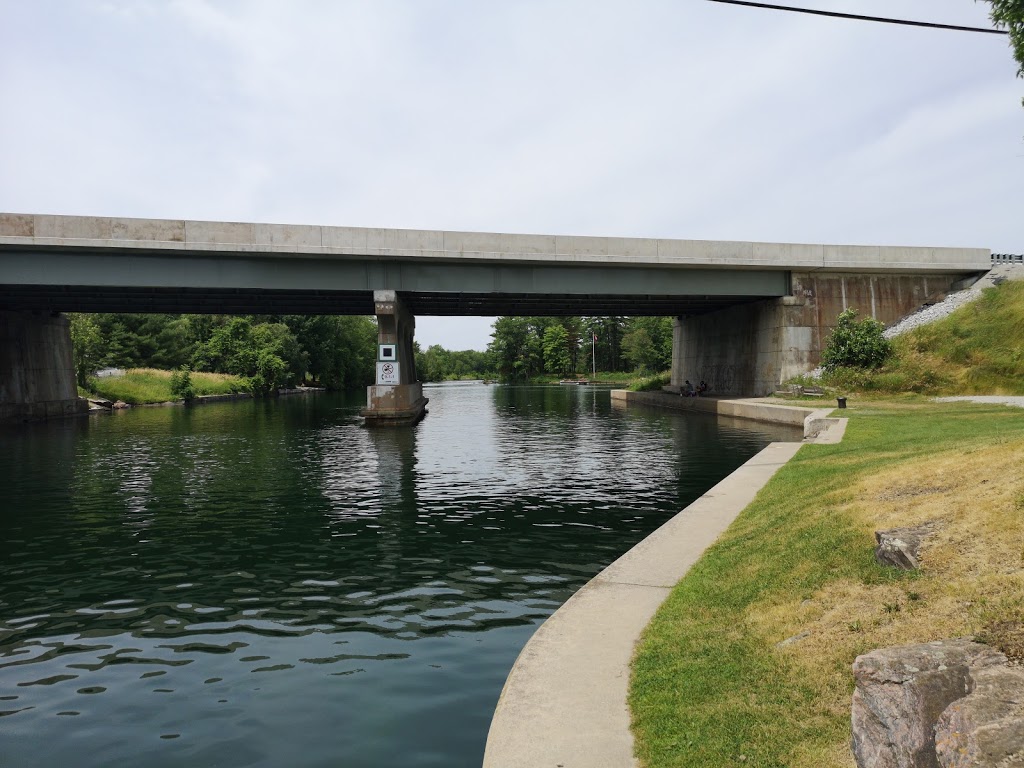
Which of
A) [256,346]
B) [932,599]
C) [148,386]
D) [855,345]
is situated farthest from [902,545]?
[256,346]

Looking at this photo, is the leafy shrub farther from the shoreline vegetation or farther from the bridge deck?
the shoreline vegetation

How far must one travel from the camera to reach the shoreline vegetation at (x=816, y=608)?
4.62m

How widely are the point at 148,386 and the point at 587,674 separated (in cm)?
7587

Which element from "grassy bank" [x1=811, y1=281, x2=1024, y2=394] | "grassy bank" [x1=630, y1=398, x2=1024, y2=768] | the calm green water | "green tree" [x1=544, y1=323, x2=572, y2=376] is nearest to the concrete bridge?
"grassy bank" [x1=811, y1=281, x2=1024, y2=394]

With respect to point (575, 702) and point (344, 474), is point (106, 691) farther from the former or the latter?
point (344, 474)

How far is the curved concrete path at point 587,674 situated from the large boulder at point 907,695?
1449 millimetres

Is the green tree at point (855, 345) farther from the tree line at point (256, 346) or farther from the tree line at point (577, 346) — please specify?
the tree line at point (577, 346)

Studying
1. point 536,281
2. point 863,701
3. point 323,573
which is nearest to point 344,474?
point 323,573

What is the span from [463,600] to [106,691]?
4235 millimetres

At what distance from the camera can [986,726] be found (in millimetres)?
3242

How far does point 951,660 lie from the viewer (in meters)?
3.94

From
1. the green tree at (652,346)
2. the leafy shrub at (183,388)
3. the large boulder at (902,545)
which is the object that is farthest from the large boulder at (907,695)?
the green tree at (652,346)

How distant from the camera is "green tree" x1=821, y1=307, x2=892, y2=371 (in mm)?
41531

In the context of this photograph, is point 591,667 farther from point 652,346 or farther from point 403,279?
point 652,346
